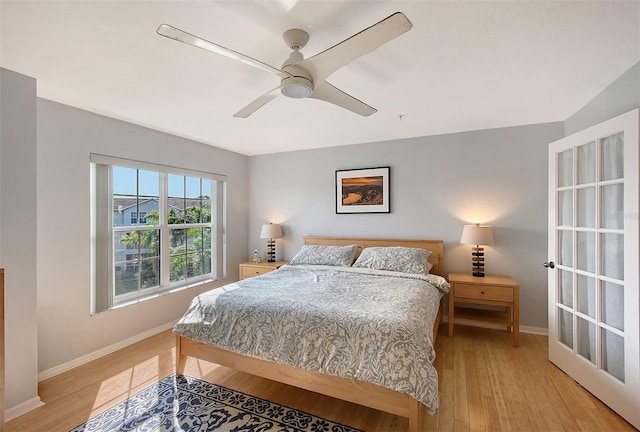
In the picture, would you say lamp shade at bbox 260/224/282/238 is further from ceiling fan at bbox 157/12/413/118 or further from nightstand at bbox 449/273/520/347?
ceiling fan at bbox 157/12/413/118

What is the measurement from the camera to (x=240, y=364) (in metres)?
2.16

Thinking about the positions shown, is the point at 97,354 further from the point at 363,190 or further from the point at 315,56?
the point at 363,190

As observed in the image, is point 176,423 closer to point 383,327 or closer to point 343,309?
point 343,309

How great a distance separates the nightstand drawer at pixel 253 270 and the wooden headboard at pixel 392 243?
0.70 m

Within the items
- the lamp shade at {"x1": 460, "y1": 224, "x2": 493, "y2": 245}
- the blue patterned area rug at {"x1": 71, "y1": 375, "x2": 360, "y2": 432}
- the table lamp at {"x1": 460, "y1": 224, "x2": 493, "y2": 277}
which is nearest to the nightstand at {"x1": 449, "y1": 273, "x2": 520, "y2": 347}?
the table lamp at {"x1": 460, "y1": 224, "x2": 493, "y2": 277}

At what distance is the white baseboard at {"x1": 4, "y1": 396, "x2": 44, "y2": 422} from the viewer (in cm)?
195

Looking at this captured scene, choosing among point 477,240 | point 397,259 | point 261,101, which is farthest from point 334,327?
point 477,240

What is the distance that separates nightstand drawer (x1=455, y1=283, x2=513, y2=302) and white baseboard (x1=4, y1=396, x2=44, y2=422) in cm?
370

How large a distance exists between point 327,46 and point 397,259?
2.36m

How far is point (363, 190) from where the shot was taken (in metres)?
4.08

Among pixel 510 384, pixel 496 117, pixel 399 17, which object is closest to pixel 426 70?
pixel 399 17

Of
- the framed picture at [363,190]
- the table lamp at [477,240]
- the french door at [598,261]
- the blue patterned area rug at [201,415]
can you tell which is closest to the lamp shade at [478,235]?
the table lamp at [477,240]

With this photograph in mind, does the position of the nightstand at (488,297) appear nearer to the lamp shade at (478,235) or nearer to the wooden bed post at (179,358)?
the lamp shade at (478,235)

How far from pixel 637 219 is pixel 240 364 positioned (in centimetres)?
283
